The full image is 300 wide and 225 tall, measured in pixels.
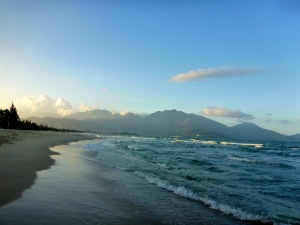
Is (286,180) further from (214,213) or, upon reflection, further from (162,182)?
(214,213)

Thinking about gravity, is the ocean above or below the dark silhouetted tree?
below

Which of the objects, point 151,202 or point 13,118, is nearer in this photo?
point 151,202

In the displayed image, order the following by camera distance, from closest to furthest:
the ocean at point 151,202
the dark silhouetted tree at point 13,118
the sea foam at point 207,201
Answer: the ocean at point 151,202 < the sea foam at point 207,201 < the dark silhouetted tree at point 13,118

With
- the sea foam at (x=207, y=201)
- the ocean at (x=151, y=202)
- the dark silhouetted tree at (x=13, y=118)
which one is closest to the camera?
the ocean at (x=151, y=202)

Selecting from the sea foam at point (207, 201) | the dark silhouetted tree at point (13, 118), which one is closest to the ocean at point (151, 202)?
the sea foam at point (207, 201)

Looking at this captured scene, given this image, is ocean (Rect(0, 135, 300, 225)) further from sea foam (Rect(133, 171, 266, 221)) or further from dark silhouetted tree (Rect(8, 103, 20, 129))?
dark silhouetted tree (Rect(8, 103, 20, 129))

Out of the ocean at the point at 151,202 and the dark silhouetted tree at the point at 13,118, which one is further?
the dark silhouetted tree at the point at 13,118

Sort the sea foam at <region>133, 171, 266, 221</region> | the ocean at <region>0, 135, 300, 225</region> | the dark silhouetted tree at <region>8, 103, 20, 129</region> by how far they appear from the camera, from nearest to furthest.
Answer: the ocean at <region>0, 135, 300, 225</region> < the sea foam at <region>133, 171, 266, 221</region> < the dark silhouetted tree at <region>8, 103, 20, 129</region>

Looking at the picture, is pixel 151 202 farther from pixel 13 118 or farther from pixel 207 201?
pixel 13 118

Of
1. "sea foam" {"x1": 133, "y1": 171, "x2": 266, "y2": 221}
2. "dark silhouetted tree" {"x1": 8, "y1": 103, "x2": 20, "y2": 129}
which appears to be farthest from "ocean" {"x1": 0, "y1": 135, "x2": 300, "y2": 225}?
"dark silhouetted tree" {"x1": 8, "y1": 103, "x2": 20, "y2": 129}

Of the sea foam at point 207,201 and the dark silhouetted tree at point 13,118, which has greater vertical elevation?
the dark silhouetted tree at point 13,118

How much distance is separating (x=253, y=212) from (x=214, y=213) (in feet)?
5.74

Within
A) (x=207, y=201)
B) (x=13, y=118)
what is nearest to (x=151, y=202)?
(x=207, y=201)

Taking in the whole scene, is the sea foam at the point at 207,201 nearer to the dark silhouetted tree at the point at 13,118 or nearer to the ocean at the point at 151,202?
the ocean at the point at 151,202
